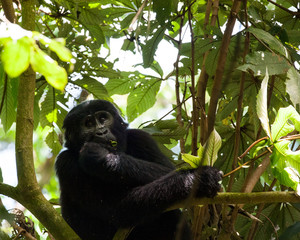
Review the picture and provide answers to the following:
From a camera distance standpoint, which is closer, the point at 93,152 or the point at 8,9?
the point at 8,9

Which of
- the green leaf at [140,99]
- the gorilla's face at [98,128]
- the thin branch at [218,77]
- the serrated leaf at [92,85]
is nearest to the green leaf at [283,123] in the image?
the thin branch at [218,77]

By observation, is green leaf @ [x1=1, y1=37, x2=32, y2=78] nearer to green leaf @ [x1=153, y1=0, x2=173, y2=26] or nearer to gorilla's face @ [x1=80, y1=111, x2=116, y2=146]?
gorilla's face @ [x1=80, y1=111, x2=116, y2=146]

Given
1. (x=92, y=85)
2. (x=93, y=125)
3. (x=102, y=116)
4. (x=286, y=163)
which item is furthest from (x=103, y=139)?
(x=286, y=163)

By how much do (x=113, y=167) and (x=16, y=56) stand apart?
2.36 metres

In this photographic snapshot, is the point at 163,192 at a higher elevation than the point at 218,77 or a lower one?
lower

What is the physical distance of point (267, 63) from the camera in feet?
9.96

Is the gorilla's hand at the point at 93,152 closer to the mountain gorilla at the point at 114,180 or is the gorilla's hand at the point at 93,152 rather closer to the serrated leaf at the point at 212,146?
the mountain gorilla at the point at 114,180

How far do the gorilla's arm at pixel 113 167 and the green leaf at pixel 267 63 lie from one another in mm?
1254

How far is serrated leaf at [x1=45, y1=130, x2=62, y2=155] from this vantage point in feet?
15.4

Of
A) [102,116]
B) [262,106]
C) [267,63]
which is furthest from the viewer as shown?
[102,116]

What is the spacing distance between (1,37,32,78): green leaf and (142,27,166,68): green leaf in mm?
3116

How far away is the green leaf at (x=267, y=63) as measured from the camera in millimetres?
2968

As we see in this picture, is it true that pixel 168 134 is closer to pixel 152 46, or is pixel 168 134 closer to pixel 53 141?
pixel 152 46

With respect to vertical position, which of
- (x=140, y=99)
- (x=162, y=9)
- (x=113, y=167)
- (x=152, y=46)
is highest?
(x=162, y=9)
